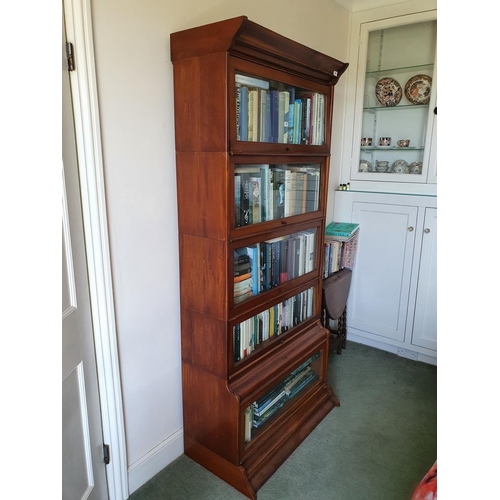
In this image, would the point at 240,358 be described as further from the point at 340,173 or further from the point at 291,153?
the point at 340,173

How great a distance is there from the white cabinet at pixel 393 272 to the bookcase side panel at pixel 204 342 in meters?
1.63

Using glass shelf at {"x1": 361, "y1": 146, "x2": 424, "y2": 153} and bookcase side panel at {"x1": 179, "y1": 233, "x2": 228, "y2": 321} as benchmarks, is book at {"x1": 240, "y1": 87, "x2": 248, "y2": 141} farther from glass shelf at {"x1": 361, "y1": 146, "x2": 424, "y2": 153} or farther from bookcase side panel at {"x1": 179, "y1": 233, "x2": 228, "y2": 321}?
glass shelf at {"x1": 361, "y1": 146, "x2": 424, "y2": 153}

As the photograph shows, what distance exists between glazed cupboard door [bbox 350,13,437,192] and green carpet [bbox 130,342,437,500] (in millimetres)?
1361

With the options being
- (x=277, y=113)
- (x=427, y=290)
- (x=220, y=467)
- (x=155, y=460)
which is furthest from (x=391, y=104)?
(x=155, y=460)

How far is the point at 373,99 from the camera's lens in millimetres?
2885

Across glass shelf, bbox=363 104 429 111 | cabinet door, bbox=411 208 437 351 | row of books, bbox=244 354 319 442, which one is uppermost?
glass shelf, bbox=363 104 429 111

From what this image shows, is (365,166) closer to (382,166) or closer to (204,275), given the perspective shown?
(382,166)

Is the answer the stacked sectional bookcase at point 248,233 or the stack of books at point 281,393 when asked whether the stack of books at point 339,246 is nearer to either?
the stacked sectional bookcase at point 248,233

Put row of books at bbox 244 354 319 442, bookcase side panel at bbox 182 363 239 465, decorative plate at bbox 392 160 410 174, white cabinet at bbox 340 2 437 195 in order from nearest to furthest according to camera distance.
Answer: bookcase side panel at bbox 182 363 239 465 < row of books at bbox 244 354 319 442 < white cabinet at bbox 340 2 437 195 < decorative plate at bbox 392 160 410 174

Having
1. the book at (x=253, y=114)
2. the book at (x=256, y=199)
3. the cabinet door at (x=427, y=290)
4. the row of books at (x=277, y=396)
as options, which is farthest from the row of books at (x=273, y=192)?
the cabinet door at (x=427, y=290)

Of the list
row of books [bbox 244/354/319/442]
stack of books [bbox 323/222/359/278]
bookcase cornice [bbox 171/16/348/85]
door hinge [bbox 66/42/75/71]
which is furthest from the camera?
stack of books [bbox 323/222/359/278]

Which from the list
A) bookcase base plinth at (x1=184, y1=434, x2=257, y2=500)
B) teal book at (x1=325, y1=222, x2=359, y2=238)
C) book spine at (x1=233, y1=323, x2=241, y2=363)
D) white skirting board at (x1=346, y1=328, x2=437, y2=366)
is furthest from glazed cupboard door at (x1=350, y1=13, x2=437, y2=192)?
bookcase base plinth at (x1=184, y1=434, x2=257, y2=500)

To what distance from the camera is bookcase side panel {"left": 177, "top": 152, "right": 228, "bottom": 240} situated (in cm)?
150
